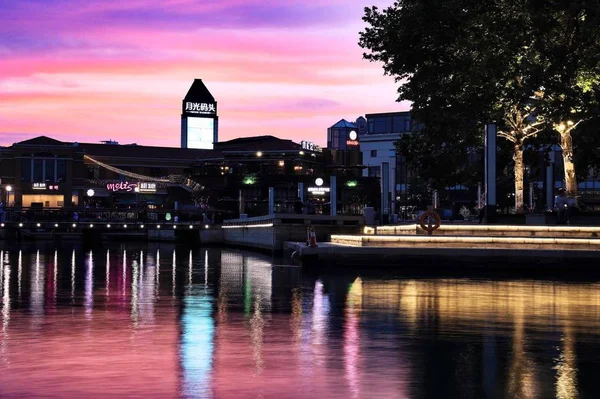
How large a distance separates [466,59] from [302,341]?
39595mm

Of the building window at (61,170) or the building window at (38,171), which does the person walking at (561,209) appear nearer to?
the building window at (61,170)

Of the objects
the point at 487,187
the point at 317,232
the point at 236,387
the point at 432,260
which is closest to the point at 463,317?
the point at 236,387

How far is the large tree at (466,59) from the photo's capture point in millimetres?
52375

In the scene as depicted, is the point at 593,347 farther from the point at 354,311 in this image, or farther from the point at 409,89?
the point at 409,89

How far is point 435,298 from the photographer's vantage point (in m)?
27.5

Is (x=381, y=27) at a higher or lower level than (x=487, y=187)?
higher

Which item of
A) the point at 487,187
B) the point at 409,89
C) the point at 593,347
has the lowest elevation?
the point at 593,347

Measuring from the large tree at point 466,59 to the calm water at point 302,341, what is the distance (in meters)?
21.8

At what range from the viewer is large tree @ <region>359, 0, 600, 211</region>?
52.4 meters

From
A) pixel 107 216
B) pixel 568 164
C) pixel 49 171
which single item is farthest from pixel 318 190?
pixel 568 164

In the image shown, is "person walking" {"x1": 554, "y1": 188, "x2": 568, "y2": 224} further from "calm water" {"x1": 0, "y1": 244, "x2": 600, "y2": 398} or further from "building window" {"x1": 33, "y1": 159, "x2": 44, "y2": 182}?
"building window" {"x1": 33, "y1": 159, "x2": 44, "y2": 182}

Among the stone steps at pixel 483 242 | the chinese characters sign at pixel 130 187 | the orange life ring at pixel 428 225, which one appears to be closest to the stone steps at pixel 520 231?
the orange life ring at pixel 428 225

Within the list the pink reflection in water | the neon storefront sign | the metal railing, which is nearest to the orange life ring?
the pink reflection in water

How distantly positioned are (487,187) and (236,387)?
39.3 metres
